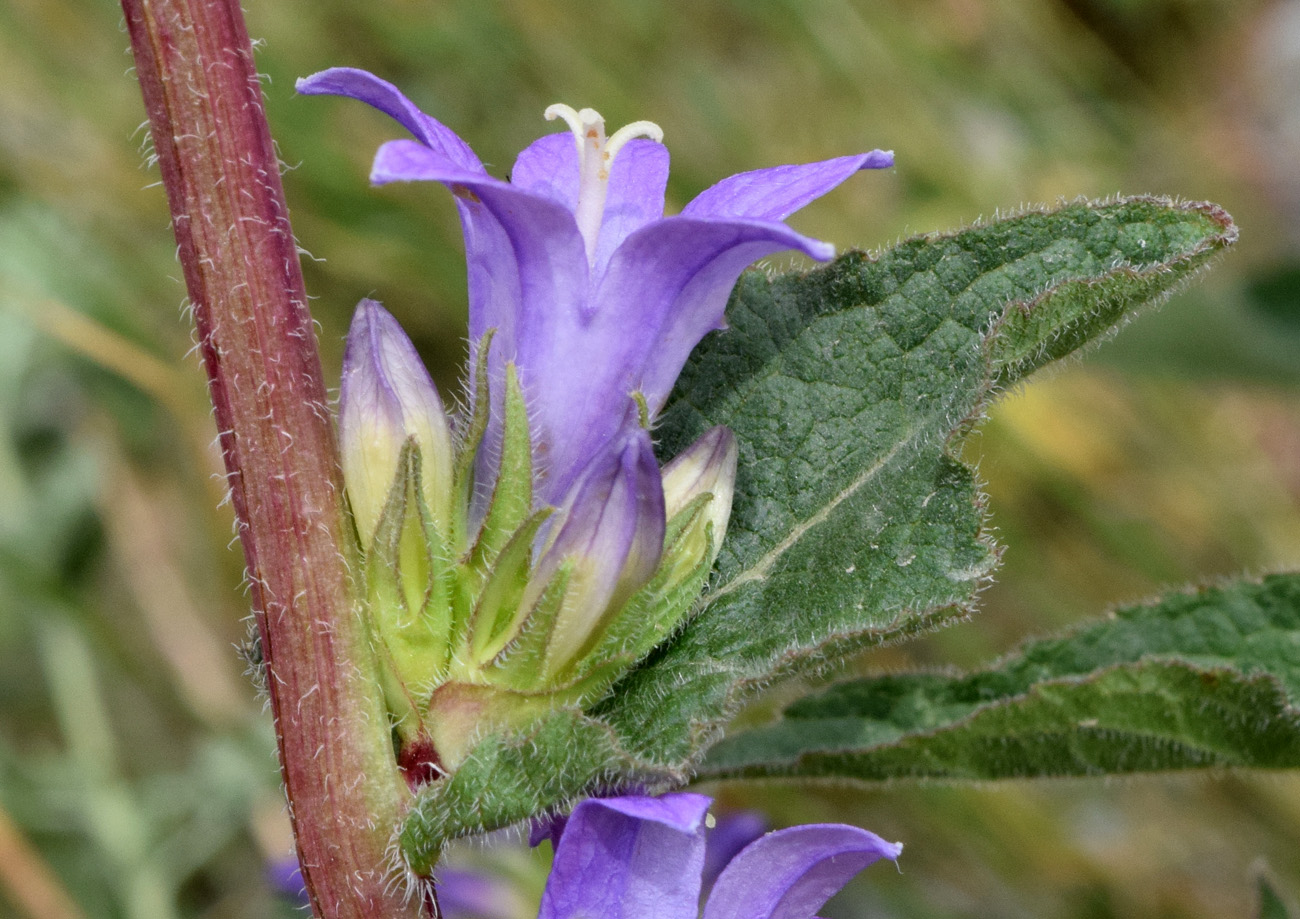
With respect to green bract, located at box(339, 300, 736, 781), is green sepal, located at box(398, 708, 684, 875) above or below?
below

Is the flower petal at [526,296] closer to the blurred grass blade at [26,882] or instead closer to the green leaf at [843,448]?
the green leaf at [843,448]

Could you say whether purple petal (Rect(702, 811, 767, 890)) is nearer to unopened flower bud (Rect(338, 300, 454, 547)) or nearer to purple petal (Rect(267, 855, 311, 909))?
purple petal (Rect(267, 855, 311, 909))

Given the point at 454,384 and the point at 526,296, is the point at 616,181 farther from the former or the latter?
the point at 454,384

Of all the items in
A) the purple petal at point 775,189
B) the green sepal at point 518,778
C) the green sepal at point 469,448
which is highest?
the purple petal at point 775,189

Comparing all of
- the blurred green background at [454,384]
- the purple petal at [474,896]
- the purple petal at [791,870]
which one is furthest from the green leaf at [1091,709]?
the blurred green background at [454,384]

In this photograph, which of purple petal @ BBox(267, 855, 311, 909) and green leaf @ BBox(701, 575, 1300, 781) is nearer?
green leaf @ BBox(701, 575, 1300, 781)

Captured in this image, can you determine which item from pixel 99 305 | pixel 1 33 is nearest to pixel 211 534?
pixel 99 305

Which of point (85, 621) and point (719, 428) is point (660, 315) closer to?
point (719, 428)

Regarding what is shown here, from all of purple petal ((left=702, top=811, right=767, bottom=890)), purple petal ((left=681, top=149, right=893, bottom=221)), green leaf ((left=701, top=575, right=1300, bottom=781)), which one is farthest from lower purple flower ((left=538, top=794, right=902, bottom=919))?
purple petal ((left=702, top=811, right=767, bottom=890))
